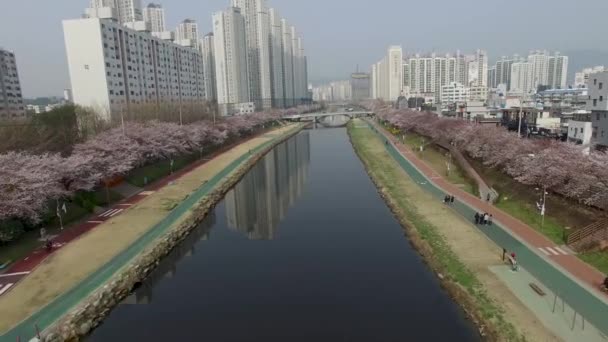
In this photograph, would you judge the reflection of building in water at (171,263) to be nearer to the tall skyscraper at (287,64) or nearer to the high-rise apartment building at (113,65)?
the high-rise apartment building at (113,65)

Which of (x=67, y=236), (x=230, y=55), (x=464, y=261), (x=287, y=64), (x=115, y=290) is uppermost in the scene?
(x=287, y=64)

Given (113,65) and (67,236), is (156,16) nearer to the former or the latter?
(113,65)

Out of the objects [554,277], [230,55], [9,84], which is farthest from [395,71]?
[554,277]

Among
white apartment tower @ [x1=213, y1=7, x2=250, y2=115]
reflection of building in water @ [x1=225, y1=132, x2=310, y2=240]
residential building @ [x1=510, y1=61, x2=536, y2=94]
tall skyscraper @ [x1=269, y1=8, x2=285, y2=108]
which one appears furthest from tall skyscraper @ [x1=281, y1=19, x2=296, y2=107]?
reflection of building in water @ [x1=225, y1=132, x2=310, y2=240]

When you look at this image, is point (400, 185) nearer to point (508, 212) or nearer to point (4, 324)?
point (508, 212)

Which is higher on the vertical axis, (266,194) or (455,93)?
(455,93)

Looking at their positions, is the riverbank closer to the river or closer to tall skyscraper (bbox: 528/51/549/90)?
the river
